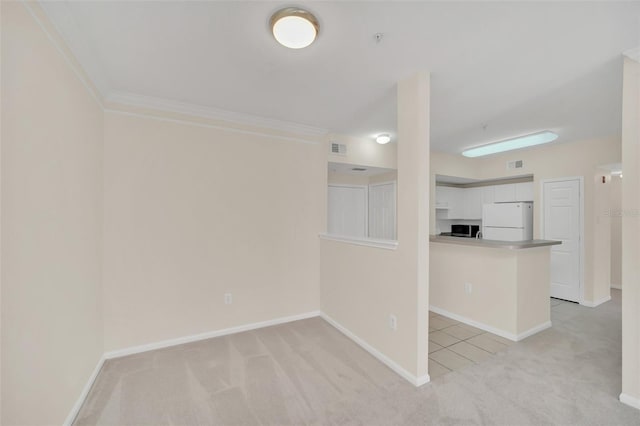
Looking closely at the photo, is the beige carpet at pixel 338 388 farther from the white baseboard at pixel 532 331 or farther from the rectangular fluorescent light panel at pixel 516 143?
the rectangular fluorescent light panel at pixel 516 143

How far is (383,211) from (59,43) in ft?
15.2

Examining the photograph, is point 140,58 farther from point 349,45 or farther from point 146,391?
point 146,391

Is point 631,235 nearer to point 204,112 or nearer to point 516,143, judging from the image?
point 516,143

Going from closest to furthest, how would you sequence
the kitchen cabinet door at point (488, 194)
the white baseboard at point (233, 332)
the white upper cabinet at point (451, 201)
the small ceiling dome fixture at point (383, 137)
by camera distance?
the white baseboard at point (233, 332)
the small ceiling dome fixture at point (383, 137)
the kitchen cabinet door at point (488, 194)
the white upper cabinet at point (451, 201)

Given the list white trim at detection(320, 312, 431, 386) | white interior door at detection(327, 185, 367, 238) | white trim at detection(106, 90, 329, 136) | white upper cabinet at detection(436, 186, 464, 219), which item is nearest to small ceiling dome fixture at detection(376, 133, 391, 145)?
white trim at detection(106, 90, 329, 136)

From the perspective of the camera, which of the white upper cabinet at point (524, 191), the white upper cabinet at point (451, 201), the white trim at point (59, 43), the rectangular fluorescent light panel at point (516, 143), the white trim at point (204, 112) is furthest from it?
the white upper cabinet at point (451, 201)

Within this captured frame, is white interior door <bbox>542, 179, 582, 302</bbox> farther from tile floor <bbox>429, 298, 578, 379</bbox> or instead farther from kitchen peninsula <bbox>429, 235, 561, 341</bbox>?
kitchen peninsula <bbox>429, 235, 561, 341</bbox>

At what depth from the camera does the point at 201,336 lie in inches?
120

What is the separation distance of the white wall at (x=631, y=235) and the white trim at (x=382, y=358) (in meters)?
1.45

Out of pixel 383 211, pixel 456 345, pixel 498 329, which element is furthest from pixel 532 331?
pixel 383 211

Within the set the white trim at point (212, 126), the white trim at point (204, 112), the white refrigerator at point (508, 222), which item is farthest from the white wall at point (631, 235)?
the white trim at point (212, 126)

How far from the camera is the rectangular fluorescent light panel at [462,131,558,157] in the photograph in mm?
3451

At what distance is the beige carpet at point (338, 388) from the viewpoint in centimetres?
187

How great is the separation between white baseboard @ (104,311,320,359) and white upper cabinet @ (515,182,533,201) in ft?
14.7
